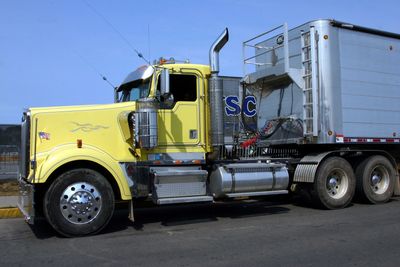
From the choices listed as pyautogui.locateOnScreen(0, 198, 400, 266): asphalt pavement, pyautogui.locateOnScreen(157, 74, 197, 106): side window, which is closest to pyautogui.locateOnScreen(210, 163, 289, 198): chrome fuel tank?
pyautogui.locateOnScreen(0, 198, 400, 266): asphalt pavement

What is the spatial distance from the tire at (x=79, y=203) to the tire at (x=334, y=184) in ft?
15.8

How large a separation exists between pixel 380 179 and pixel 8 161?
33.6 feet

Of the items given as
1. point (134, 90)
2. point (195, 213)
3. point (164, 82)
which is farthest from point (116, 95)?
point (195, 213)

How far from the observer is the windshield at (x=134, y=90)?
9188 millimetres

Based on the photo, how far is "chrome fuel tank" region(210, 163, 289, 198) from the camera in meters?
9.26

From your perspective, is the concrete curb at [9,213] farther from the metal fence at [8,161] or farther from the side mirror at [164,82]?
the side mirror at [164,82]

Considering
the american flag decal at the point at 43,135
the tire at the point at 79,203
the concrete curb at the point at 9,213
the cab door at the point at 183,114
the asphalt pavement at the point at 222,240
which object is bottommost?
the asphalt pavement at the point at 222,240

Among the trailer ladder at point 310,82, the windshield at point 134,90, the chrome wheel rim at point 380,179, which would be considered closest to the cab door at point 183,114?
the windshield at point 134,90

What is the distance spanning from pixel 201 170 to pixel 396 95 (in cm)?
572

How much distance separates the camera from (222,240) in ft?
24.4

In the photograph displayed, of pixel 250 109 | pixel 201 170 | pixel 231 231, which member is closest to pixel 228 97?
pixel 250 109

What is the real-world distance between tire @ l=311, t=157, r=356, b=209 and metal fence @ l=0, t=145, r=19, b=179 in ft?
27.9

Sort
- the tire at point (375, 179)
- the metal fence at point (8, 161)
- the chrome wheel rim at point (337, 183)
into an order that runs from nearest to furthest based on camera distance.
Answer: the chrome wheel rim at point (337, 183)
the tire at point (375, 179)
the metal fence at point (8, 161)

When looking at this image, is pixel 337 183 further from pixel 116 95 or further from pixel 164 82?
pixel 116 95
